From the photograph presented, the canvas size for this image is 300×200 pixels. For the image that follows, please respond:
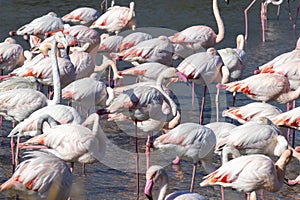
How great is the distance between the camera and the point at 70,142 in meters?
5.94

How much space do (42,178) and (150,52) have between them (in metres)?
3.99

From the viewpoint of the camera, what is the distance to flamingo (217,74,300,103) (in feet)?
24.8

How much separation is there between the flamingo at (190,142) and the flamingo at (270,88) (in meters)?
1.50

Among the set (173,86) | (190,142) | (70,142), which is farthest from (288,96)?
(70,142)

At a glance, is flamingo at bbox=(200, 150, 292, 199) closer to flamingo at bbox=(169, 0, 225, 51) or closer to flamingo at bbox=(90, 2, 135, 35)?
flamingo at bbox=(169, 0, 225, 51)

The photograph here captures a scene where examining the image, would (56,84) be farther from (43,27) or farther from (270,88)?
(43,27)

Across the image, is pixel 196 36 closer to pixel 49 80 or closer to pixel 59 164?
pixel 49 80

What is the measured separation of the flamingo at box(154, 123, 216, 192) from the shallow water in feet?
1.14

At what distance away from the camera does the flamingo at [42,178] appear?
521 centimetres

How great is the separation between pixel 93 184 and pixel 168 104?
1238 mm

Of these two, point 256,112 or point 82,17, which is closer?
point 256,112

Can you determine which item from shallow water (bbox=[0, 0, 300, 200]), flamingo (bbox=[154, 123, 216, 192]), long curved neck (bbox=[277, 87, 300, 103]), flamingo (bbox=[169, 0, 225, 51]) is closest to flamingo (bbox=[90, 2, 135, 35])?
shallow water (bbox=[0, 0, 300, 200])

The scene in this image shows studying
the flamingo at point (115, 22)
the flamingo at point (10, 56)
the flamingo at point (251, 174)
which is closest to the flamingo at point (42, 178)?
the flamingo at point (251, 174)

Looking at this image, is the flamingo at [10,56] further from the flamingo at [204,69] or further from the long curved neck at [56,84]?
the flamingo at [204,69]
